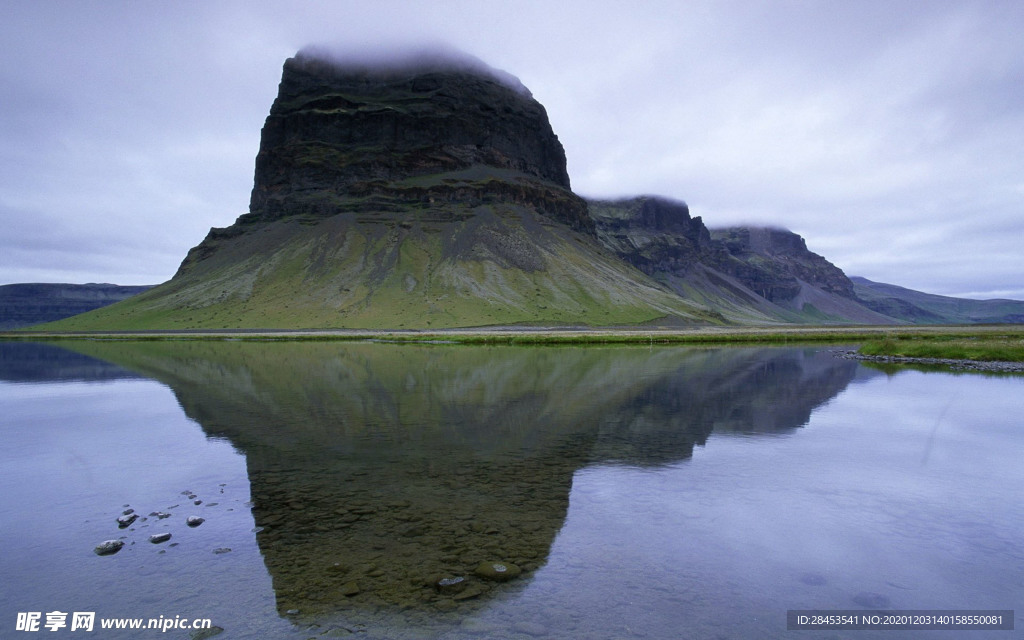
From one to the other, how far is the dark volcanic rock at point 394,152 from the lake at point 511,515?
15709cm

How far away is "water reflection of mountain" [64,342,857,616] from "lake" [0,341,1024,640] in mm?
94

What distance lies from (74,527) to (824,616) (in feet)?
49.1

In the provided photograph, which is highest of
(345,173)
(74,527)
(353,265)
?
(345,173)

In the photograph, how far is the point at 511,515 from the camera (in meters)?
12.5

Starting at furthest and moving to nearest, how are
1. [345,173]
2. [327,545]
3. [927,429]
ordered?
[345,173]
[927,429]
[327,545]

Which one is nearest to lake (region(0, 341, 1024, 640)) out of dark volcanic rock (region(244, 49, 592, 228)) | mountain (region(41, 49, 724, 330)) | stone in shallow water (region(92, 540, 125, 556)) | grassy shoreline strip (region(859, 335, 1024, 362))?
stone in shallow water (region(92, 540, 125, 556))

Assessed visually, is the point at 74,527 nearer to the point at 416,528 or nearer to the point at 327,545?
the point at 327,545

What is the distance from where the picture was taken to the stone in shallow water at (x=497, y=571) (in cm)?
963

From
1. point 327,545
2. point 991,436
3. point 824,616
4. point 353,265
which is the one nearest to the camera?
point 824,616

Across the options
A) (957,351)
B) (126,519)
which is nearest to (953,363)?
(957,351)

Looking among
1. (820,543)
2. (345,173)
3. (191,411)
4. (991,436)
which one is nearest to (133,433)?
(191,411)

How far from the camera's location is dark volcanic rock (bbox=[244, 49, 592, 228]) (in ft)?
580

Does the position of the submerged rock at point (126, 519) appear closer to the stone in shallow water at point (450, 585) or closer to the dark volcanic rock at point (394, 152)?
→ the stone in shallow water at point (450, 585)

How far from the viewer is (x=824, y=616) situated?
28.2 ft
